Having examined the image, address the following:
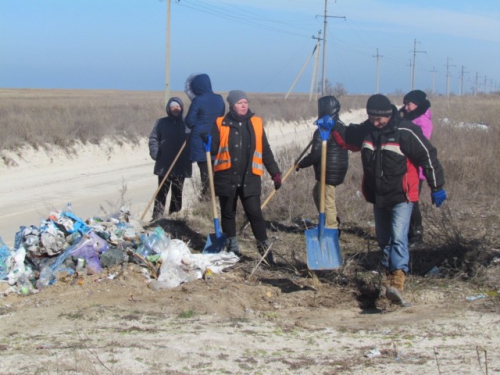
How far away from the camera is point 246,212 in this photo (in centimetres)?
672

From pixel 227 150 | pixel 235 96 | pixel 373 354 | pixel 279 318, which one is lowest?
pixel 279 318

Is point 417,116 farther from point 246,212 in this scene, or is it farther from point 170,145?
point 170,145

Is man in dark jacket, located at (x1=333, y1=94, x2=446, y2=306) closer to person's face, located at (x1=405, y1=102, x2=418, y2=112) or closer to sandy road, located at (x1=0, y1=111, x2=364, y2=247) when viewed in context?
person's face, located at (x1=405, y1=102, x2=418, y2=112)

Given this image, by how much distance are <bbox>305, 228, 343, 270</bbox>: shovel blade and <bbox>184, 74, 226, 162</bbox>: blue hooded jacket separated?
279cm

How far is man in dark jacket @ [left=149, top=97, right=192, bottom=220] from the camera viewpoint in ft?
28.6

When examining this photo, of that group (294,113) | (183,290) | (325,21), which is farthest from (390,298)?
(325,21)

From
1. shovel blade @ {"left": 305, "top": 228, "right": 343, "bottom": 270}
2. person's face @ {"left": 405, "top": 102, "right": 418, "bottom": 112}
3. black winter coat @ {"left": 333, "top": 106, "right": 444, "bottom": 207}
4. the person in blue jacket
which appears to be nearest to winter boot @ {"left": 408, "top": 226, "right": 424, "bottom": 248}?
person's face @ {"left": 405, "top": 102, "right": 418, "bottom": 112}

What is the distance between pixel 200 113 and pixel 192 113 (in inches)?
3.9

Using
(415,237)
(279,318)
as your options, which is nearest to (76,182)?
(415,237)

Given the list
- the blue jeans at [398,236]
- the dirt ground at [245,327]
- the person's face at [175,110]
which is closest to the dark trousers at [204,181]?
the person's face at [175,110]

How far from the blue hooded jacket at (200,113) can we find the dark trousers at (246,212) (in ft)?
6.04

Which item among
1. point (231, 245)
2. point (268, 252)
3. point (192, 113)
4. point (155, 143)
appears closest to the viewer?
point (268, 252)

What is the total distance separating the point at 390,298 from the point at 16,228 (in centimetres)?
545

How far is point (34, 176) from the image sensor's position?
14586 millimetres
